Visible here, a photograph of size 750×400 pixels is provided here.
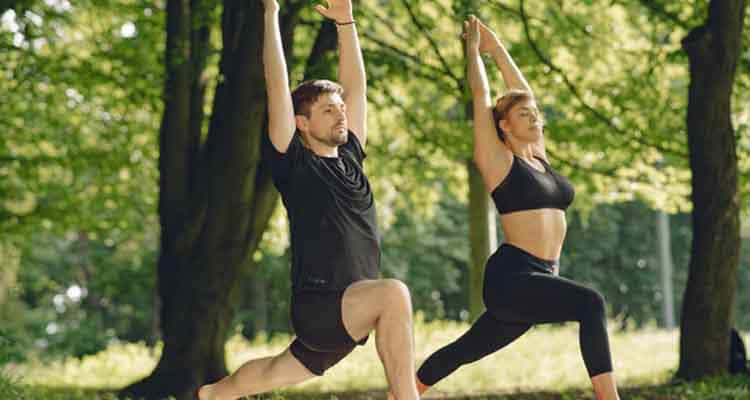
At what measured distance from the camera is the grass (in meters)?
9.99

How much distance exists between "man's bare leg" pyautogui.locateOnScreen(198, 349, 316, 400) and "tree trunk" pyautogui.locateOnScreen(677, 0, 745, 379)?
232 inches

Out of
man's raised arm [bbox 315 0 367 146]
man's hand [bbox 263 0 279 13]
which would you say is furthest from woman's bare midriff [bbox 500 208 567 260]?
man's hand [bbox 263 0 279 13]

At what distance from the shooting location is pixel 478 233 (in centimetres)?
1909

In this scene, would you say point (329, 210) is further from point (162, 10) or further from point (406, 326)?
point (162, 10)

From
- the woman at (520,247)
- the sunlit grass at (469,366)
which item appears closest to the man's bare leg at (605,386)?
the woman at (520,247)

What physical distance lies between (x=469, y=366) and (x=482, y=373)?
704mm

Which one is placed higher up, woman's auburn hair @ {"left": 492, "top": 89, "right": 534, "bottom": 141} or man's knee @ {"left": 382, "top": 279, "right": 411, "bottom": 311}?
woman's auburn hair @ {"left": 492, "top": 89, "right": 534, "bottom": 141}

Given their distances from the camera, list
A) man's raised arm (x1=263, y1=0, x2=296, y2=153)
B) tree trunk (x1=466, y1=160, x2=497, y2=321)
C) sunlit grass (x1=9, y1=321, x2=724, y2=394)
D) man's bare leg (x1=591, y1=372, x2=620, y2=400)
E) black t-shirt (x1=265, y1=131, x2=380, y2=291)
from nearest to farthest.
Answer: black t-shirt (x1=265, y1=131, x2=380, y2=291) < man's raised arm (x1=263, y1=0, x2=296, y2=153) < man's bare leg (x1=591, y1=372, x2=620, y2=400) < sunlit grass (x1=9, y1=321, x2=724, y2=394) < tree trunk (x1=466, y1=160, x2=497, y2=321)

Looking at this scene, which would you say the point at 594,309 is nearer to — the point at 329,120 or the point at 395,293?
the point at 395,293

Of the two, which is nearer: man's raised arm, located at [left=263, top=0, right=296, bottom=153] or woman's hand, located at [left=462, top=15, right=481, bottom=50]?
man's raised arm, located at [left=263, top=0, right=296, bottom=153]

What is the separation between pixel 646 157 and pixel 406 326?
1064cm

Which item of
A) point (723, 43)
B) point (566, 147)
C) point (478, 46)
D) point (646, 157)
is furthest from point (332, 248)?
point (566, 147)

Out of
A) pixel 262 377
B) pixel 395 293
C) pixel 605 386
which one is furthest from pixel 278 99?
pixel 605 386

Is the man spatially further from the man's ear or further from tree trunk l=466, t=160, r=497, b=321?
tree trunk l=466, t=160, r=497, b=321
